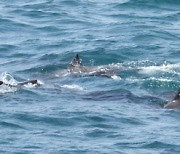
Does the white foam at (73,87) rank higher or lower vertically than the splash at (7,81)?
lower

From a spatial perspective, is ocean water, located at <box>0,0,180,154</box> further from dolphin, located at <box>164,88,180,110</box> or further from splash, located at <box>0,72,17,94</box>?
dolphin, located at <box>164,88,180,110</box>

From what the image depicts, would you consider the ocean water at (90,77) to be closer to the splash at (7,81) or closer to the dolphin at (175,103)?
the splash at (7,81)

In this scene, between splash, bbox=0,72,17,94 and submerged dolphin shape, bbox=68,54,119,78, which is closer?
splash, bbox=0,72,17,94

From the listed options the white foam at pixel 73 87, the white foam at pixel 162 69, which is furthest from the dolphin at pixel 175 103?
the white foam at pixel 162 69

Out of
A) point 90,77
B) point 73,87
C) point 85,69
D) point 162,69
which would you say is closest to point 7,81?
point 73,87

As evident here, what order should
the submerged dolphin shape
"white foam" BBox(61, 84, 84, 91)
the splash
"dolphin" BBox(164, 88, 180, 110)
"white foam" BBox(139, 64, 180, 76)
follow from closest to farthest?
"dolphin" BBox(164, 88, 180, 110), the splash, "white foam" BBox(61, 84, 84, 91), "white foam" BBox(139, 64, 180, 76), the submerged dolphin shape

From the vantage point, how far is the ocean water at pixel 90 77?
18.6 m

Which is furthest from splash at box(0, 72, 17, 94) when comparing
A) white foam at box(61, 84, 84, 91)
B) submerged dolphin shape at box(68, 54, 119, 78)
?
submerged dolphin shape at box(68, 54, 119, 78)

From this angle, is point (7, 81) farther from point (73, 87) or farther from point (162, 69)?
point (162, 69)

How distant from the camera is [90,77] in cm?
2652

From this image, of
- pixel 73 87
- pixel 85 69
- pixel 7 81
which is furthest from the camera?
pixel 85 69

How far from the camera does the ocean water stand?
1864 cm

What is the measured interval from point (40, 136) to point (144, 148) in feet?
8.85

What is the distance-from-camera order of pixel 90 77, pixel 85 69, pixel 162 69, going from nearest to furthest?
pixel 90 77 < pixel 162 69 < pixel 85 69
